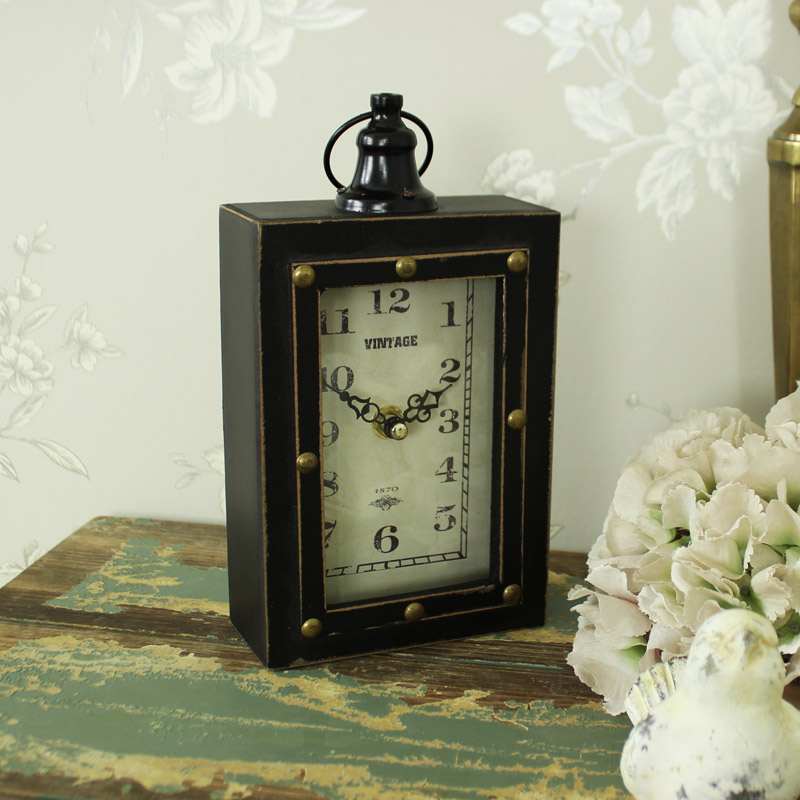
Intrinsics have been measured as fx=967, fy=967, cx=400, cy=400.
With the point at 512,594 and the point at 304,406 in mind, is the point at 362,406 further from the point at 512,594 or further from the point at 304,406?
the point at 512,594

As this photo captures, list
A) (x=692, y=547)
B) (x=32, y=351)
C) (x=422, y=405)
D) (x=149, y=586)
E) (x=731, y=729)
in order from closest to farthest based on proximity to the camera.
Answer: (x=731, y=729) → (x=692, y=547) → (x=422, y=405) → (x=149, y=586) → (x=32, y=351)

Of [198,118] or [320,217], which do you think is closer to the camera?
[320,217]

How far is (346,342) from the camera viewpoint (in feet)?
2.41

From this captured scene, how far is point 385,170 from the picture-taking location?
722mm

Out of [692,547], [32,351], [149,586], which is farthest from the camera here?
[32,351]

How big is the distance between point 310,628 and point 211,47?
539 millimetres

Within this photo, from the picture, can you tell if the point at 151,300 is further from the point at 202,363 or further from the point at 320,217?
the point at 320,217

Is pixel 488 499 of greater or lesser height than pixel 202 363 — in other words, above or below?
below

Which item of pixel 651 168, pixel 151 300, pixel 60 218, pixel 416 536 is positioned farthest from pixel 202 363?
pixel 651 168

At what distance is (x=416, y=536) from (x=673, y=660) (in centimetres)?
25

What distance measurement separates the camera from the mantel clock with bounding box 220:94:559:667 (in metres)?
0.71

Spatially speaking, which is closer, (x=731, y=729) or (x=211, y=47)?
(x=731, y=729)

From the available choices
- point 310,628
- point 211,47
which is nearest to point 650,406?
point 310,628

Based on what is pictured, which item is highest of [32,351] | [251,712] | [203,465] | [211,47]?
[211,47]
